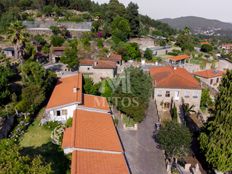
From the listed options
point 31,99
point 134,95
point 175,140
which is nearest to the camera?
point 175,140

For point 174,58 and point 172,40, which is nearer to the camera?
point 174,58

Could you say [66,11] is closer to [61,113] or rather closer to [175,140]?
[61,113]

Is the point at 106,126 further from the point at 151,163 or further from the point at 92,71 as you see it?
the point at 92,71

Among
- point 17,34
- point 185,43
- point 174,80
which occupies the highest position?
point 17,34

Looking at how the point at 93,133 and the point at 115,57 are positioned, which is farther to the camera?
the point at 115,57

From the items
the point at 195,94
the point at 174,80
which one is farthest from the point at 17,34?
the point at 195,94

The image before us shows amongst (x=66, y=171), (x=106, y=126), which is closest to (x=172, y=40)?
(x=106, y=126)

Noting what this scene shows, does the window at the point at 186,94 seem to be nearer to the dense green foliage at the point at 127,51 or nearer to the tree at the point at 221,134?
the tree at the point at 221,134
